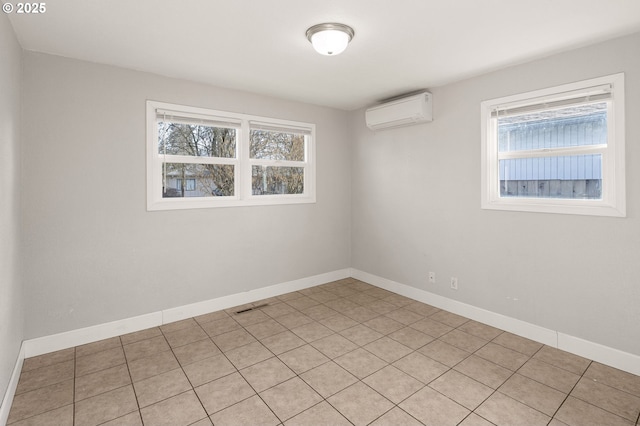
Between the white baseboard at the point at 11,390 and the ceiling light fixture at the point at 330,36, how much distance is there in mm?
2939

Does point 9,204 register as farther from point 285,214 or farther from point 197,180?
point 285,214

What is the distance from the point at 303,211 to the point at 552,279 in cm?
273

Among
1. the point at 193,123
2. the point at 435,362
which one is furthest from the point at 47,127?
the point at 435,362

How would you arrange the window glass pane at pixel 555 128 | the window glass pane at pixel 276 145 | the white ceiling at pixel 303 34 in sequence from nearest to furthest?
the white ceiling at pixel 303 34
the window glass pane at pixel 555 128
the window glass pane at pixel 276 145

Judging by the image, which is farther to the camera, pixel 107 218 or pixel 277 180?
pixel 277 180

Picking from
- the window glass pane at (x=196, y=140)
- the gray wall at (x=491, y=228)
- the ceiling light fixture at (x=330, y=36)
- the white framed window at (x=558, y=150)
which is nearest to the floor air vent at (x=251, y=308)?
the gray wall at (x=491, y=228)

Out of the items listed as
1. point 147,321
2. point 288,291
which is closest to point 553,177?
point 288,291

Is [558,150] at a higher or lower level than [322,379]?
higher

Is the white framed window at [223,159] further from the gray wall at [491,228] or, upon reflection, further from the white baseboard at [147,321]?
the white baseboard at [147,321]

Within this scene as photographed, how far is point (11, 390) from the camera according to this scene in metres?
2.08

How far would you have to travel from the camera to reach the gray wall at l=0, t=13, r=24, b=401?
1.94 metres

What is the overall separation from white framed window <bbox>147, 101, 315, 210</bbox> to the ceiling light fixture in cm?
161

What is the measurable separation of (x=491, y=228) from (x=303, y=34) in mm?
2412

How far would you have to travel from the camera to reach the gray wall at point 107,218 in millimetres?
2646
